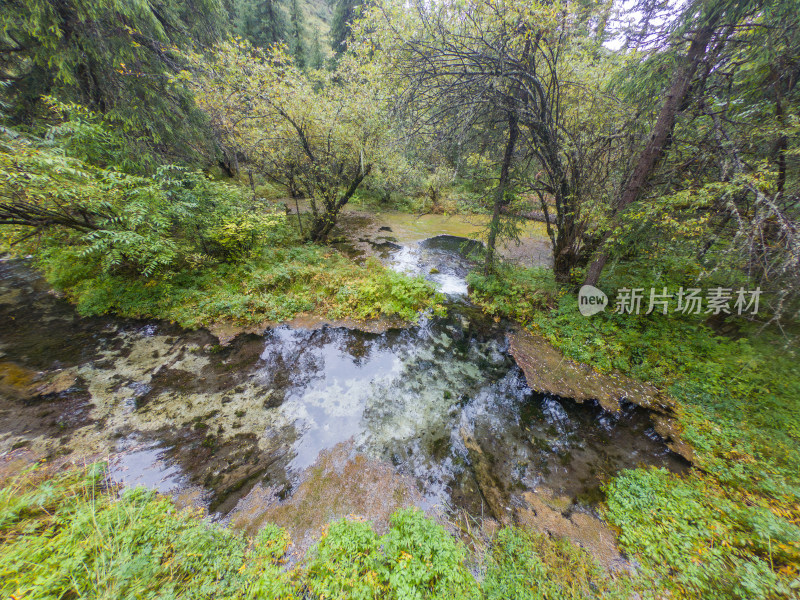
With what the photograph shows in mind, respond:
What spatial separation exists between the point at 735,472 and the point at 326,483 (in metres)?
6.00

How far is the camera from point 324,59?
62.8ft

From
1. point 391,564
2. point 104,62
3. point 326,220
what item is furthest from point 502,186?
point 104,62

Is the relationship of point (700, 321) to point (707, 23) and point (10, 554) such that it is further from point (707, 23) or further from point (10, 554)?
point (10, 554)

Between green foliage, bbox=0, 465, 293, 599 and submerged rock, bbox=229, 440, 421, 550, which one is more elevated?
green foliage, bbox=0, 465, 293, 599

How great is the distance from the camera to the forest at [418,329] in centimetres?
301

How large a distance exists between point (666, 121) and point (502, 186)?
3.27m

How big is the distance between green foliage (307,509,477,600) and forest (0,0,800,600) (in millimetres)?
29

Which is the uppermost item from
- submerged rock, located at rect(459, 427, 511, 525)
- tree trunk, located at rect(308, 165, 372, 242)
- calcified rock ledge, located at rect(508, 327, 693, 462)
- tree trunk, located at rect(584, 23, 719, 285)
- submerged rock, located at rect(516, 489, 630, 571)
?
tree trunk, located at rect(584, 23, 719, 285)

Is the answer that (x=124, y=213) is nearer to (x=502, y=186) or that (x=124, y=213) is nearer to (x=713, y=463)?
(x=502, y=186)

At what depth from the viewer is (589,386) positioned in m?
5.54

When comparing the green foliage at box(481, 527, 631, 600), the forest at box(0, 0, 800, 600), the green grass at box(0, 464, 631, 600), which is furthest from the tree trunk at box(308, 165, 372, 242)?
the green foliage at box(481, 527, 631, 600)

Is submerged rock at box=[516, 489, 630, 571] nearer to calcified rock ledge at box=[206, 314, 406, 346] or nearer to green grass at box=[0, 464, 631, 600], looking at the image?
green grass at box=[0, 464, 631, 600]

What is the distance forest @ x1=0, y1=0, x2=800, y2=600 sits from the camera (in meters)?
3.01

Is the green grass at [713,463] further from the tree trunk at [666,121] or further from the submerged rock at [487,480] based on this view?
the tree trunk at [666,121]
